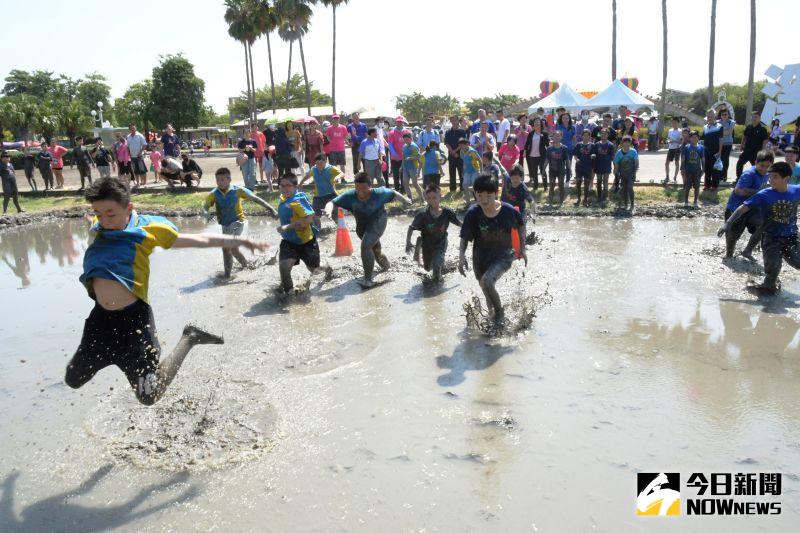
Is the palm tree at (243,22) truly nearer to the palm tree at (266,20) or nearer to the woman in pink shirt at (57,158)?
the palm tree at (266,20)

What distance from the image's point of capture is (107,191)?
4191 mm

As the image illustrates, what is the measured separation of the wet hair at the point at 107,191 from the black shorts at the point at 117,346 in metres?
0.77

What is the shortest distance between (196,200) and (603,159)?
10.9 m

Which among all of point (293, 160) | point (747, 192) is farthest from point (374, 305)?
point (293, 160)

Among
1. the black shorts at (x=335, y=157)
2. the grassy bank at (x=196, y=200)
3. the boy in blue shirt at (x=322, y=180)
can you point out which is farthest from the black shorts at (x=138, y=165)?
the boy in blue shirt at (x=322, y=180)

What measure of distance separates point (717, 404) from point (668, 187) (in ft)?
38.9

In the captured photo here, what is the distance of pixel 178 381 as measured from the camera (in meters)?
5.91

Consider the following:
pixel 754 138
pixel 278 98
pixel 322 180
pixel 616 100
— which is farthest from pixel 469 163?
pixel 278 98

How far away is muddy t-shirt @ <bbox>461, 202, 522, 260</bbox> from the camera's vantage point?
6844mm

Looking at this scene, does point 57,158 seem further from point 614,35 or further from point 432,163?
point 614,35

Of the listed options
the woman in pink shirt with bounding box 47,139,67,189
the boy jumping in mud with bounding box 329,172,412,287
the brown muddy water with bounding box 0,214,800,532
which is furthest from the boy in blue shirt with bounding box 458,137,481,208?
the woman in pink shirt with bounding box 47,139,67,189

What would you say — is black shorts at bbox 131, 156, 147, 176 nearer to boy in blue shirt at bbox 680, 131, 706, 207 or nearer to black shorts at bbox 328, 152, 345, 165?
black shorts at bbox 328, 152, 345, 165

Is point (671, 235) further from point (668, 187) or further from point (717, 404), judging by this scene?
point (717, 404)

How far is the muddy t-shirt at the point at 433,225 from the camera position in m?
8.66
